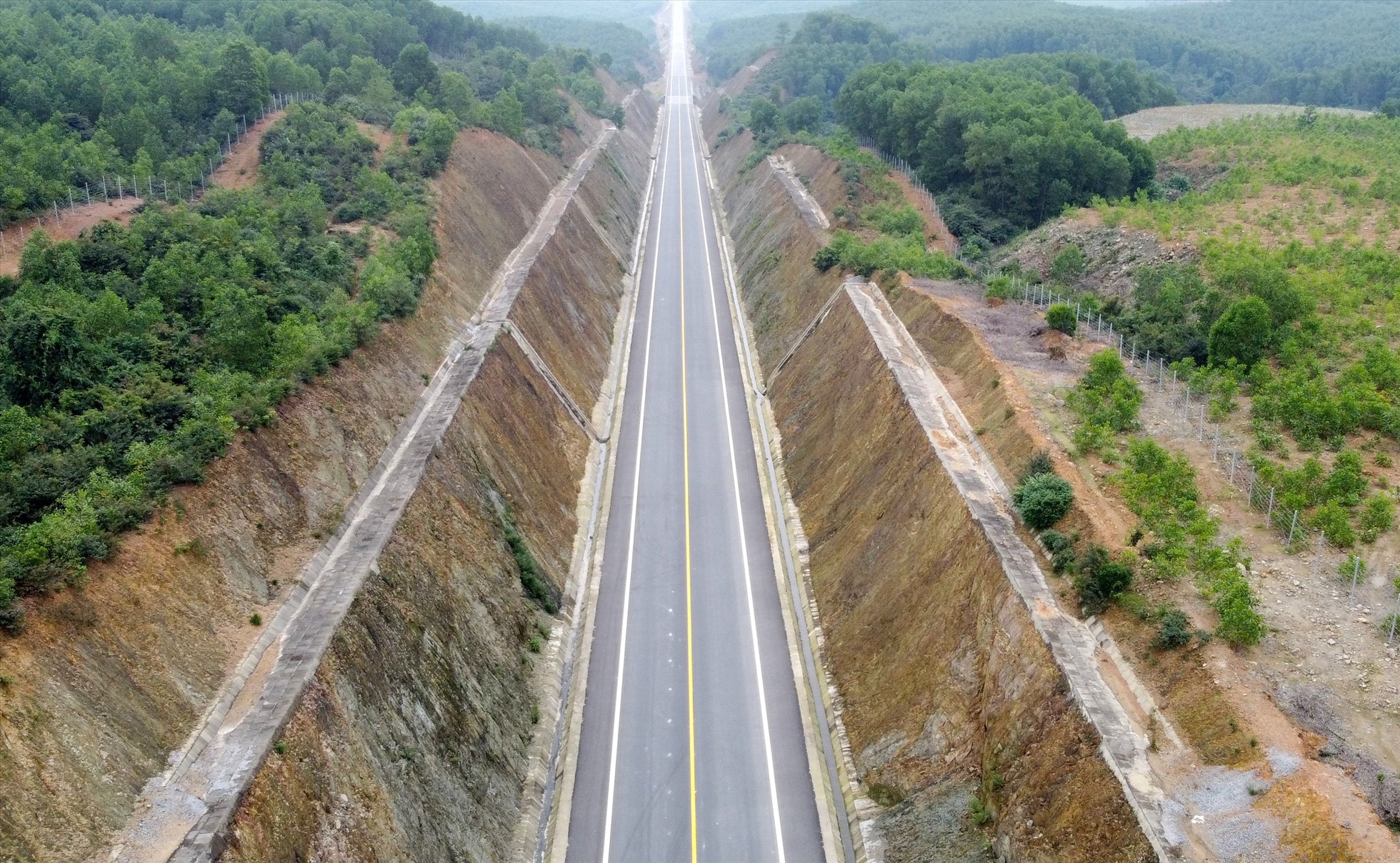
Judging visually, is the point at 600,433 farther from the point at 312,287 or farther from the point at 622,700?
the point at 622,700

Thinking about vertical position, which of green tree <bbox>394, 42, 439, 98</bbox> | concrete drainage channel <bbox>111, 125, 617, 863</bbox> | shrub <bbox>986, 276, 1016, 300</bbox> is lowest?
shrub <bbox>986, 276, 1016, 300</bbox>

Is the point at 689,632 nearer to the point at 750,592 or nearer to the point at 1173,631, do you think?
the point at 750,592

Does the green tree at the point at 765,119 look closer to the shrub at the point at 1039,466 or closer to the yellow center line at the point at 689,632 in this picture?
the yellow center line at the point at 689,632

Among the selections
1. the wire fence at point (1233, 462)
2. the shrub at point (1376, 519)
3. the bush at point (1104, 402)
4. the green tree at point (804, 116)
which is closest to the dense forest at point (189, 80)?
the green tree at point (804, 116)

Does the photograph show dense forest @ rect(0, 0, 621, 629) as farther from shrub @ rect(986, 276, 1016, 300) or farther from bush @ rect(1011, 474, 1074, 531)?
shrub @ rect(986, 276, 1016, 300)

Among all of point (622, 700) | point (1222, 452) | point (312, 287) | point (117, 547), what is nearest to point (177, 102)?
point (312, 287)

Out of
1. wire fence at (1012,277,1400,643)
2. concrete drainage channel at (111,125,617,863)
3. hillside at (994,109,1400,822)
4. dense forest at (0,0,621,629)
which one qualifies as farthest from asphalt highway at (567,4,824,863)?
wire fence at (1012,277,1400,643)
